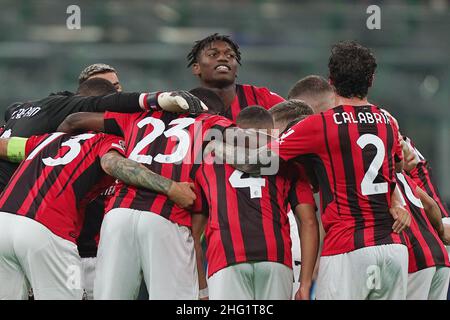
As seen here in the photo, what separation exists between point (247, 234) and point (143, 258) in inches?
26.4

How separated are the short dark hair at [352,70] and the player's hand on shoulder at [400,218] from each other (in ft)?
2.37

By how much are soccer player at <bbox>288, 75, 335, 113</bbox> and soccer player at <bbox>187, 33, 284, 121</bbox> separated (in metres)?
0.57

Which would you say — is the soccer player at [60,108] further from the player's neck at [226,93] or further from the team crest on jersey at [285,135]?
the player's neck at [226,93]

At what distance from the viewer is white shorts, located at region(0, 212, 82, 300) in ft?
18.6

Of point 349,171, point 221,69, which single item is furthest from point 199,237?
point 221,69

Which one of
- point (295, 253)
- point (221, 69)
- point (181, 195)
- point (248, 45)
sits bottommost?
point (295, 253)

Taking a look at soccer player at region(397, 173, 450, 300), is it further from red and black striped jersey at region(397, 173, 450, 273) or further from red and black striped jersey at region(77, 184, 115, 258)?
red and black striped jersey at region(77, 184, 115, 258)

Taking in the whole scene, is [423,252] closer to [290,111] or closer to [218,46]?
[290,111]

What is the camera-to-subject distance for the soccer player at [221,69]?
702 cm

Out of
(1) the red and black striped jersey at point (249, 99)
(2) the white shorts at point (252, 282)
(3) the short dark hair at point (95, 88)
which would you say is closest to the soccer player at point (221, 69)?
(1) the red and black striped jersey at point (249, 99)

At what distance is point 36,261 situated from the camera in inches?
223

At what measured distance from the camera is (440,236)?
6.14m
